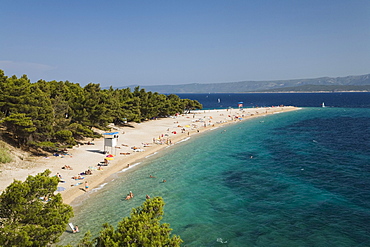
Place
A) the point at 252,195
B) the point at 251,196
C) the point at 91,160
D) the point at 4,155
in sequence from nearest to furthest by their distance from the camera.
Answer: the point at 251,196
the point at 252,195
the point at 4,155
the point at 91,160

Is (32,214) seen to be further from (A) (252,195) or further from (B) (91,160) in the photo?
(B) (91,160)

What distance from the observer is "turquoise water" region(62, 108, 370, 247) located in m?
19.3

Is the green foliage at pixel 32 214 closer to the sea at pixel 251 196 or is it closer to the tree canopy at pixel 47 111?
the sea at pixel 251 196

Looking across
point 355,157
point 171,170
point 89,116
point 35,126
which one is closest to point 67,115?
point 89,116

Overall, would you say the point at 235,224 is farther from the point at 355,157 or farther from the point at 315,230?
the point at 355,157

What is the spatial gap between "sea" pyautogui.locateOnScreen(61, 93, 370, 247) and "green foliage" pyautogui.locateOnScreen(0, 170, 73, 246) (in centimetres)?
682

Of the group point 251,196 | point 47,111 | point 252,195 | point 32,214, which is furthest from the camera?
point 47,111

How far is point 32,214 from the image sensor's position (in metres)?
12.4

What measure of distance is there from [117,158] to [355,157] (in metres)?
34.9

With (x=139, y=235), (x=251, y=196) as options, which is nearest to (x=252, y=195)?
(x=251, y=196)

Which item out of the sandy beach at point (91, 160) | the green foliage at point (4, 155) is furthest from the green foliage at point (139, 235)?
the green foliage at point (4, 155)

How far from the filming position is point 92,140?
161 feet

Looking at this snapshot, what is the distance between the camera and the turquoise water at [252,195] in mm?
19312

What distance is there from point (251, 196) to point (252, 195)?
0.30 meters
